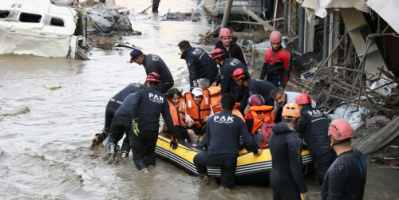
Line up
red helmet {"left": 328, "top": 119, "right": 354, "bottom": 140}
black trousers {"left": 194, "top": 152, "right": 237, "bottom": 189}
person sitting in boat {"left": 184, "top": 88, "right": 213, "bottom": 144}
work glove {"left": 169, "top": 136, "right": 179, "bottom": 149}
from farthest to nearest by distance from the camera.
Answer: person sitting in boat {"left": 184, "top": 88, "right": 213, "bottom": 144} < work glove {"left": 169, "top": 136, "right": 179, "bottom": 149} < black trousers {"left": 194, "top": 152, "right": 237, "bottom": 189} < red helmet {"left": 328, "top": 119, "right": 354, "bottom": 140}

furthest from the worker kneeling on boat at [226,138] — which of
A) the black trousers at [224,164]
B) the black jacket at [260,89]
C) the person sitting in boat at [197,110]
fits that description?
the person sitting in boat at [197,110]

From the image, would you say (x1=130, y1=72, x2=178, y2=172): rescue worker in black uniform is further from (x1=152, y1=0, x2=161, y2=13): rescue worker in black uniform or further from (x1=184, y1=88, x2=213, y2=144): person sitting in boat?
(x1=152, y1=0, x2=161, y2=13): rescue worker in black uniform

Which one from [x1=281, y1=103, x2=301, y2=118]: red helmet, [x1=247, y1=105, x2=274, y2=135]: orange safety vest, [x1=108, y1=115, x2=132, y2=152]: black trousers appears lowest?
[x1=108, y1=115, x2=132, y2=152]: black trousers

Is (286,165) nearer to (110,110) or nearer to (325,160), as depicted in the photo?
(325,160)

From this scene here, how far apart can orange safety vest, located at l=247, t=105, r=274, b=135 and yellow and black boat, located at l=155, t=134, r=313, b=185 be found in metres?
0.44

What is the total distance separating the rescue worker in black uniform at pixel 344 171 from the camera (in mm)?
4980

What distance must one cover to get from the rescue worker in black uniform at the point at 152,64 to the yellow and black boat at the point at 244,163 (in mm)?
2011

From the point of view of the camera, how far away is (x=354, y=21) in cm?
1116

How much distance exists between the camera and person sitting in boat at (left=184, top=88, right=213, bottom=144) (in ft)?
31.8

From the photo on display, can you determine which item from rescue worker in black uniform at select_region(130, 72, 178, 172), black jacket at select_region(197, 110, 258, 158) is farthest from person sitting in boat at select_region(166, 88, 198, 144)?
black jacket at select_region(197, 110, 258, 158)

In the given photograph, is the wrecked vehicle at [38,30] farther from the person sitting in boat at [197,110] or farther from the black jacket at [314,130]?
the black jacket at [314,130]

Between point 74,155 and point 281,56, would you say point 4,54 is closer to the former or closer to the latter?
point 74,155

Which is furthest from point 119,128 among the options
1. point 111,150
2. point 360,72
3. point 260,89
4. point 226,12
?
point 226,12

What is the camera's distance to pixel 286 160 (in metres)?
6.27
